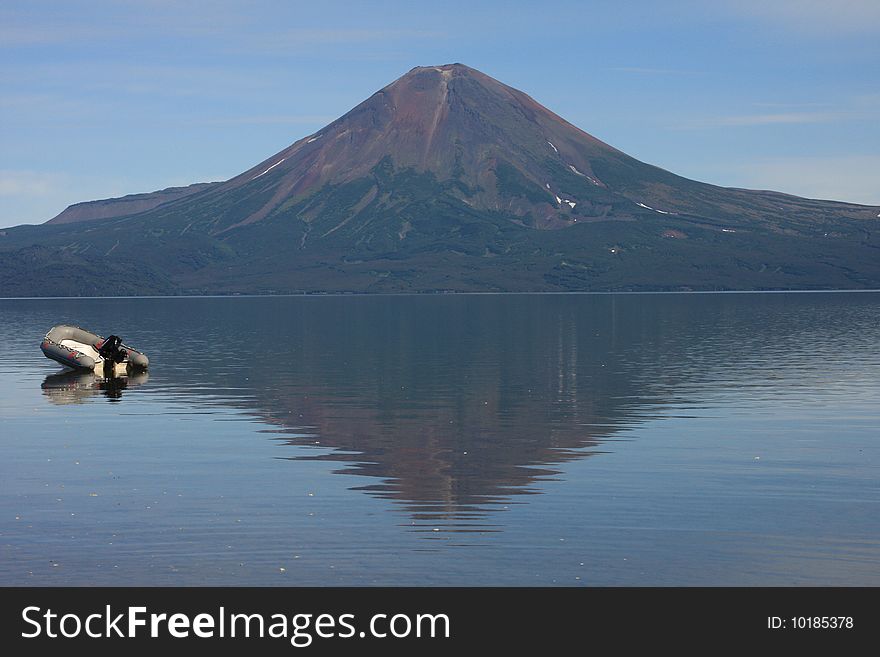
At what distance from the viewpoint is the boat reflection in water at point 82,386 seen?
208 feet

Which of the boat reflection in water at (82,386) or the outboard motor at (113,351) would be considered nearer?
the boat reflection in water at (82,386)

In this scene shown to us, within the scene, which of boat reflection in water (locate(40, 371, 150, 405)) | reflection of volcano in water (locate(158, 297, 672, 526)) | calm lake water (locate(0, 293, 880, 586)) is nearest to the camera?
calm lake water (locate(0, 293, 880, 586))

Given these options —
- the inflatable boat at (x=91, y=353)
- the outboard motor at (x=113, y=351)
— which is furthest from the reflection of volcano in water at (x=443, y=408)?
the outboard motor at (x=113, y=351)

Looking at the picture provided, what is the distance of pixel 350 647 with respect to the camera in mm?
19875

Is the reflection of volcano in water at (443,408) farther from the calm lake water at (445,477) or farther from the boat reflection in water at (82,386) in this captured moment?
the boat reflection in water at (82,386)

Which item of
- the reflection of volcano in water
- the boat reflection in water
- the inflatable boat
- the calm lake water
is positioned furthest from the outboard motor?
the reflection of volcano in water

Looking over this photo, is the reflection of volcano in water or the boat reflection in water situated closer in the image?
the reflection of volcano in water

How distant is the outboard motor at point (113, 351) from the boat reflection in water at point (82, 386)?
4.49 ft

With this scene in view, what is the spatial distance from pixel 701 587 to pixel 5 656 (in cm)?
1192

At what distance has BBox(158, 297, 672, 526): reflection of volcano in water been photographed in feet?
119

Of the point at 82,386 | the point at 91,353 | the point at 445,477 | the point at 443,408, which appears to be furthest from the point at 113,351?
the point at 445,477

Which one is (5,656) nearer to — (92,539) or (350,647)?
(350,647)

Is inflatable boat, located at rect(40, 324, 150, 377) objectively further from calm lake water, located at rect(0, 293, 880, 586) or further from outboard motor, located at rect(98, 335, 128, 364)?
calm lake water, located at rect(0, 293, 880, 586)

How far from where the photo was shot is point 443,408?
56.1 metres
